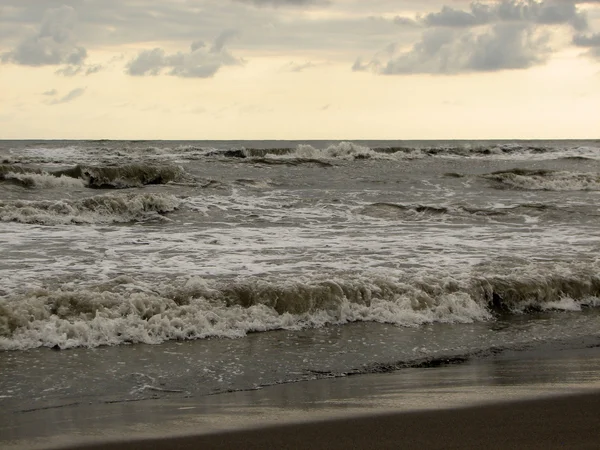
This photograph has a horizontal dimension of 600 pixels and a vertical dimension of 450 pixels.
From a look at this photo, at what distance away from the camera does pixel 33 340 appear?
21.1 feet

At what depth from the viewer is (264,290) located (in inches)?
314

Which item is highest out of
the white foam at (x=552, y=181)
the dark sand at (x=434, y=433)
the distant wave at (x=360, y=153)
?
the distant wave at (x=360, y=153)

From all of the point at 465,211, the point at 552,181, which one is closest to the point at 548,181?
the point at 552,181

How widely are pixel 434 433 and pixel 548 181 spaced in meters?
24.5

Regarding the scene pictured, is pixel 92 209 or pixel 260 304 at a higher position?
pixel 92 209

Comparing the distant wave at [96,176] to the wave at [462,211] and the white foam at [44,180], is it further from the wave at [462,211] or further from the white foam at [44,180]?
the wave at [462,211]

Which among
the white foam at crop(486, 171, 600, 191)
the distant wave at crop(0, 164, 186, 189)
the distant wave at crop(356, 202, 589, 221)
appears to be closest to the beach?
the distant wave at crop(356, 202, 589, 221)

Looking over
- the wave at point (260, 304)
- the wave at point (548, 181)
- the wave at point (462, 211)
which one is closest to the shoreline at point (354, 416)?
the wave at point (260, 304)

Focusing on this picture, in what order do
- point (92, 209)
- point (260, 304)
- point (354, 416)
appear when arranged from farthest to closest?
point (92, 209) < point (260, 304) < point (354, 416)

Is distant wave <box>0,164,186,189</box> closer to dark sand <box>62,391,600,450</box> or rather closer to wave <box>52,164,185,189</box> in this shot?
wave <box>52,164,185,189</box>

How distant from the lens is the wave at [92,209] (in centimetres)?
1509

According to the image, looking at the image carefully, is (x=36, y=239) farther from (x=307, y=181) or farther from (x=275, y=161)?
(x=275, y=161)

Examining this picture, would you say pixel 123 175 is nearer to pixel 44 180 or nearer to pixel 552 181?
pixel 44 180

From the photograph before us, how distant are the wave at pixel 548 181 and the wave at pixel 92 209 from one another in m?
13.2
